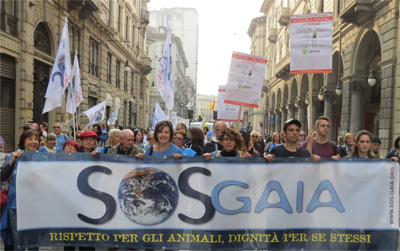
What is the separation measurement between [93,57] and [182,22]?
296 ft

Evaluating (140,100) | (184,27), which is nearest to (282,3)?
(140,100)

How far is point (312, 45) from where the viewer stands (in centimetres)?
659

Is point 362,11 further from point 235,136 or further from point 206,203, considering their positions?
point 206,203

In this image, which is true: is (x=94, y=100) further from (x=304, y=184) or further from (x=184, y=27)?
(x=184, y=27)

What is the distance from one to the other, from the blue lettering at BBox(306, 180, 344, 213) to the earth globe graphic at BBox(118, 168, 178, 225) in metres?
1.55

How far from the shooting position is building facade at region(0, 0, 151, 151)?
13.3 meters

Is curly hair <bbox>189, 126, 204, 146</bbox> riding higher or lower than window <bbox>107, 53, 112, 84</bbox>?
lower

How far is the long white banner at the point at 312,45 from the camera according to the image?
6.50m

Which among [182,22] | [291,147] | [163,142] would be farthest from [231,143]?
[182,22]

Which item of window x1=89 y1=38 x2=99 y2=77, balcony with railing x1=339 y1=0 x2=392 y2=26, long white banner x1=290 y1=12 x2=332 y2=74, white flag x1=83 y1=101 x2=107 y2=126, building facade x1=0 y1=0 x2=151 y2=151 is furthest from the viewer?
window x1=89 y1=38 x2=99 y2=77

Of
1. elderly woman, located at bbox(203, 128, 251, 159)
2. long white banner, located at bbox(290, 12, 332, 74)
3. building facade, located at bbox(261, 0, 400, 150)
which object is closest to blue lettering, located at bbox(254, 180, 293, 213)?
elderly woman, located at bbox(203, 128, 251, 159)

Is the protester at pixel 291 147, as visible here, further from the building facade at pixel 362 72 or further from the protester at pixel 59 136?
the protester at pixel 59 136

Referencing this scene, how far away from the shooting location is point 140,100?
127 ft

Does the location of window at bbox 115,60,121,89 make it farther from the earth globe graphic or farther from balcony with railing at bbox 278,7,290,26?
the earth globe graphic
